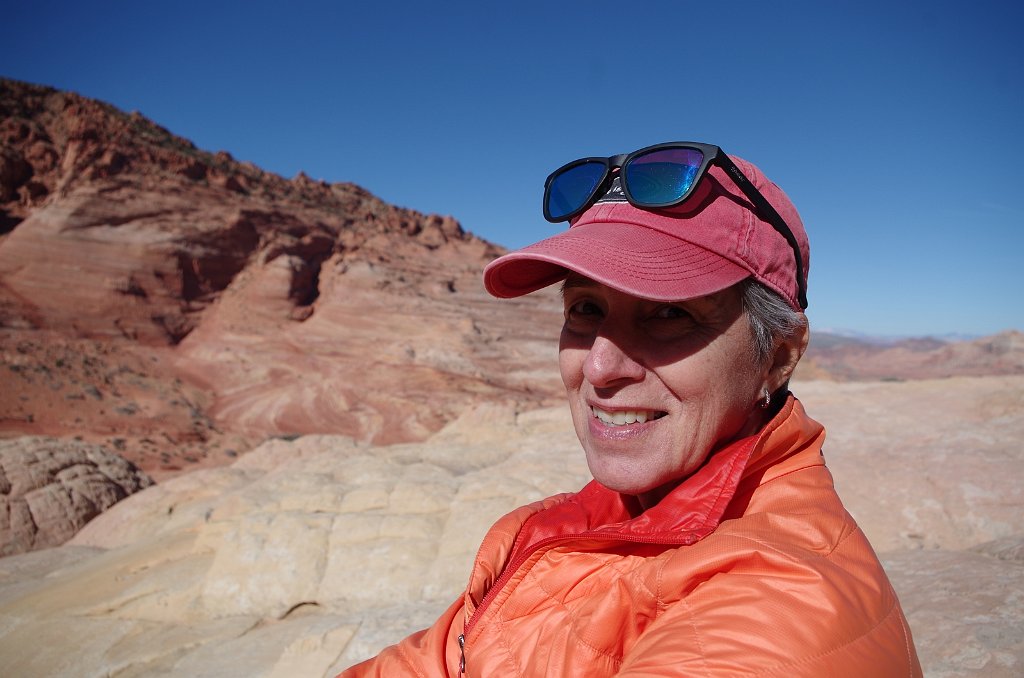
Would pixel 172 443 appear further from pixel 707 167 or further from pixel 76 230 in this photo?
pixel 707 167

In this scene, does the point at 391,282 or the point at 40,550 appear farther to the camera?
the point at 391,282

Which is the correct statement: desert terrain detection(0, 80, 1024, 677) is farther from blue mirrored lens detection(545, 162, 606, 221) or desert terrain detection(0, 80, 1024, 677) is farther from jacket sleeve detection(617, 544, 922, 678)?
blue mirrored lens detection(545, 162, 606, 221)

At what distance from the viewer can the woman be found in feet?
2.72

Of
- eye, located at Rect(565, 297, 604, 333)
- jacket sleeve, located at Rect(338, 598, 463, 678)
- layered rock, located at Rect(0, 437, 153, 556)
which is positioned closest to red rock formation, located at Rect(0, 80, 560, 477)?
layered rock, located at Rect(0, 437, 153, 556)

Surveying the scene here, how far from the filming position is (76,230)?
19.0m

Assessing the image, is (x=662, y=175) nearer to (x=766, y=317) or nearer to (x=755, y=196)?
(x=755, y=196)

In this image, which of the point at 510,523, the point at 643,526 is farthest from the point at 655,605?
the point at 510,523

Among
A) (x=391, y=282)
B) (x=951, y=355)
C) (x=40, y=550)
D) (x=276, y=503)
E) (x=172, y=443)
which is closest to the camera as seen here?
(x=276, y=503)

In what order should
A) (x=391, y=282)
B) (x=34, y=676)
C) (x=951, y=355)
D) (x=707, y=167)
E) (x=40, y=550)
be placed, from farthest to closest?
(x=951, y=355) → (x=391, y=282) → (x=40, y=550) → (x=34, y=676) → (x=707, y=167)

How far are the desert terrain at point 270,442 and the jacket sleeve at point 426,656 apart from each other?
53.1 inches

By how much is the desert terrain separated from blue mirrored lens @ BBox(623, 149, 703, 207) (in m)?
1.71

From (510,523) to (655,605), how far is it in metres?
0.60

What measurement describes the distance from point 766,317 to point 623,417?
351 millimetres

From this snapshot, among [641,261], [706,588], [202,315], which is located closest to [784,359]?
[641,261]
